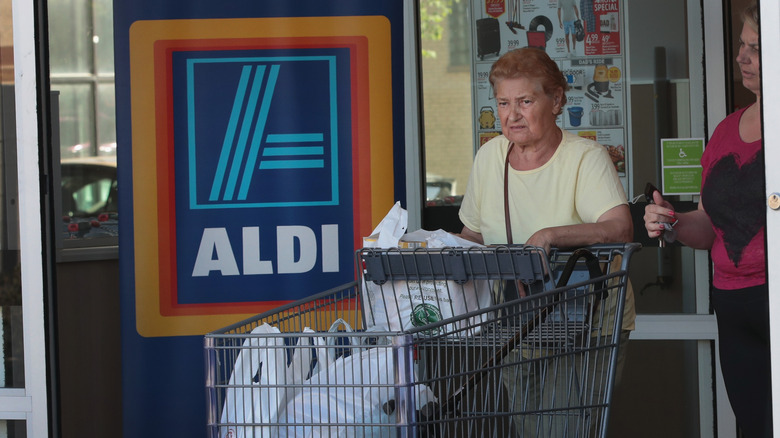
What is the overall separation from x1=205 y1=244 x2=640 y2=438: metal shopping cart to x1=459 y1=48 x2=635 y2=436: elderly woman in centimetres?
17

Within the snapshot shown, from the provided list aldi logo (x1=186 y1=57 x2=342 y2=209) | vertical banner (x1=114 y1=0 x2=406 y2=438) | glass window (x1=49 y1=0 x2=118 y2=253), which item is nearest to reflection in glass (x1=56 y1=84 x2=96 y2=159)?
glass window (x1=49 y1=0 x2=118 y2=253)

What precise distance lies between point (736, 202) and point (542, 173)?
0.60m

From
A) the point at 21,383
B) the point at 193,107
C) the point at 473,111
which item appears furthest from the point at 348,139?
the point at 21,383

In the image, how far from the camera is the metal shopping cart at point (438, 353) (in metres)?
2.08

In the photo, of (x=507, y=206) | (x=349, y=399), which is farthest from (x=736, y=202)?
(x=349, y=399)

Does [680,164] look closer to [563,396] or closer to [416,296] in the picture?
[563,396]

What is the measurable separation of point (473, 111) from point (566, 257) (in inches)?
73.8

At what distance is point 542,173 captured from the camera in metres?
2.74

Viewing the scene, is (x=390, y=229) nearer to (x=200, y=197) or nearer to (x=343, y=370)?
(x=343, y=370)

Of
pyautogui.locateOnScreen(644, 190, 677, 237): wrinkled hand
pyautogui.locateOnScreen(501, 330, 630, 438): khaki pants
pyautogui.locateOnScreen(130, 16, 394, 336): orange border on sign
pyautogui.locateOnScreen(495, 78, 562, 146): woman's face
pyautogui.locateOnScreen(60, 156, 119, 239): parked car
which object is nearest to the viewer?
pyautogui.locateOnScreen(501, 330, 630, 438): khaki pants

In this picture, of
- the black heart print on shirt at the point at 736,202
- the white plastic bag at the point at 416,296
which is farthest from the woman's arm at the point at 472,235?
the black heart print on shirt at the point at 736,202

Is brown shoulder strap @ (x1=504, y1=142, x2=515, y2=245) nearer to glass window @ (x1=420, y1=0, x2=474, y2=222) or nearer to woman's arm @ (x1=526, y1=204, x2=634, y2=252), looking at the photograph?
woman's arm @ (x1=526, y1=204, x2=634, y2=252)

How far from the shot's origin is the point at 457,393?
2188 mm

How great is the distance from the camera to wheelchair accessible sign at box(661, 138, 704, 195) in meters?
4.21
